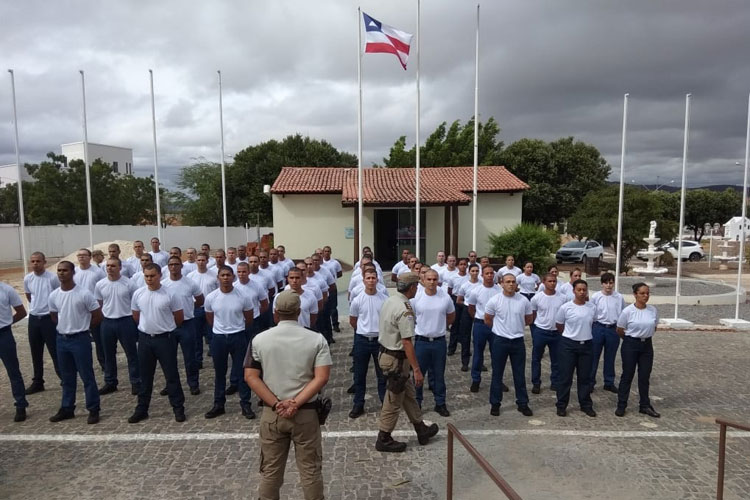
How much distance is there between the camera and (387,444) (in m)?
4.86

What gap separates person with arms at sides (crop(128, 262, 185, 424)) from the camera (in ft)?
17.9

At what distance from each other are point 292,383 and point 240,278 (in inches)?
139

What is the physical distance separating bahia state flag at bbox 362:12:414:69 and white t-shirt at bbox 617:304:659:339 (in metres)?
8.74

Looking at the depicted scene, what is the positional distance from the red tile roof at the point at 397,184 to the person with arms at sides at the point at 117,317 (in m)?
12.3

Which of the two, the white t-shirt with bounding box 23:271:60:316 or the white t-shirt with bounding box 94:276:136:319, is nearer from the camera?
the white t-shirt with bounding box 94:276:136:319

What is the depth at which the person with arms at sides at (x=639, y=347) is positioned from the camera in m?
5.74

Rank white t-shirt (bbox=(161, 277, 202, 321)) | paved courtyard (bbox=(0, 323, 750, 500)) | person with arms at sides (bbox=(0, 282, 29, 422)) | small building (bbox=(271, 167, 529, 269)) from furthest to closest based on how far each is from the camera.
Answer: small building (bbox=(271, 167, 529, 269)) < white t-shirt (bbox=(161, 277, 202, 321)) < person with arms at sides (bbox=(0, 282, 29, 422)) < paved courtyard (bbox=(0, 323, 750, 500))

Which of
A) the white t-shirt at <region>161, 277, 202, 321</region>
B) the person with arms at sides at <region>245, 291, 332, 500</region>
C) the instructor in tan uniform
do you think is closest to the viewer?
the person with arms at sides at <region>245, 291, 332, 500</region>

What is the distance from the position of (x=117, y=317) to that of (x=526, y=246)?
15.1 metres

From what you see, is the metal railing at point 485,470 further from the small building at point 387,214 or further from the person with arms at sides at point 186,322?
the small building at point 387,214

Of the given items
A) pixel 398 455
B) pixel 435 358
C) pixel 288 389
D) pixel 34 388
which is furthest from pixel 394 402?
pixel 34 388

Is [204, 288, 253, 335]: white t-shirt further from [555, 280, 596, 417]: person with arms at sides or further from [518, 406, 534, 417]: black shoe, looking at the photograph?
Answer: [555, 280, 596, 417]: person with arms at sides

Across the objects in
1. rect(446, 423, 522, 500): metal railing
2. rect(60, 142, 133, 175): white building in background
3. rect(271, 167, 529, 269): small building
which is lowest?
rect(446, 423, 522, 500): metal railing

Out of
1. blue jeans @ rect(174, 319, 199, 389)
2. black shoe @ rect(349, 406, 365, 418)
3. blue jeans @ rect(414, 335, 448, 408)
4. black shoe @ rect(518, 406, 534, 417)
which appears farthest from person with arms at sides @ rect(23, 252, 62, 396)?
black shoe @ rect(518, 406, 534, 417)
